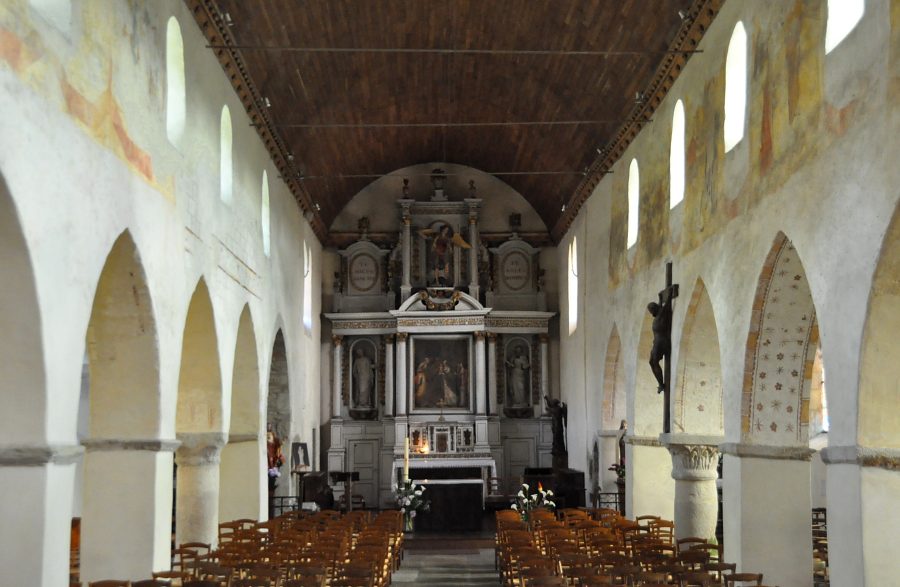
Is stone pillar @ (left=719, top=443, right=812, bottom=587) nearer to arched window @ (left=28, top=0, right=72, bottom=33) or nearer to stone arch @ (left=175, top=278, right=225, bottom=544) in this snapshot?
stone arch @ (left=175, top=278, right=225, bottom=544)

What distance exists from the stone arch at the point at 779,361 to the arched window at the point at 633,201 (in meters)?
7.59

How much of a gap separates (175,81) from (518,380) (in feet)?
64.5

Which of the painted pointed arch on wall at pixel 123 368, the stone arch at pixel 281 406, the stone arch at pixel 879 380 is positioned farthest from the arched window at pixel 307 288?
the stone arch at pixel 879 380

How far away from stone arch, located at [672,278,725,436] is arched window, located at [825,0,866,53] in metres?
6.31

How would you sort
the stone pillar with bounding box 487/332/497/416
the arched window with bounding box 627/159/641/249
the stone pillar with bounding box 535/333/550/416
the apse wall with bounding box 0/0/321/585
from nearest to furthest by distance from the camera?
1. the apse wall with bounding box 0/0/321/585
2. the arched window with bounding box 627/159/641/249
3. the stone pillar with bounding box 487/332/497/416
4. the stone pillar with bounding box 535/333/550/416

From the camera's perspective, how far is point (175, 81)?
1555 centimetres

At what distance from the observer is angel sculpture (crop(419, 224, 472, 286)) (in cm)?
3300

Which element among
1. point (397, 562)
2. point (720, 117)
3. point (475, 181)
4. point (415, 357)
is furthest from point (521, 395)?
point (720, 117)

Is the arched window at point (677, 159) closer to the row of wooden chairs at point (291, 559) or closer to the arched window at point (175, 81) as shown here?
the row of wooden chairs at point (291, 559)

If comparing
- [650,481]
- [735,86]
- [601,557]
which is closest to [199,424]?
[601,557]

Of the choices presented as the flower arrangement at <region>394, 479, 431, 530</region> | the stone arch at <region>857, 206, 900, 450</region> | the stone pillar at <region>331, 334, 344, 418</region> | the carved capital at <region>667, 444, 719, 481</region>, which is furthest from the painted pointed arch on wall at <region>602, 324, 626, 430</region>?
the stone arch at <region>857, 206, 900, 450</region>

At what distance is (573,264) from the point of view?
3048 centimetres

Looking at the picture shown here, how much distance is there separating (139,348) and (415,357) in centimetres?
1934

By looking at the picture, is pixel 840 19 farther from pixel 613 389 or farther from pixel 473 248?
pixel 473 248
